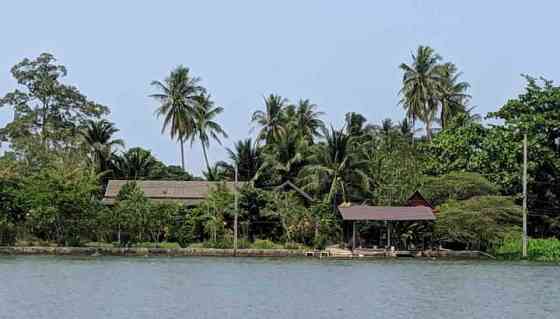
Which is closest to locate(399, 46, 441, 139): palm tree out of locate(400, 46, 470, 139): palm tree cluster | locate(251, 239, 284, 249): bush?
locate(400, 46, 470, 139): palm tree cluster

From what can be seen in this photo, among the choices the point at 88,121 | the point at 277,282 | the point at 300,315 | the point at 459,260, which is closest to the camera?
the point at 300,315

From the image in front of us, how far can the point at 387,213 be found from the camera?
43375 mm

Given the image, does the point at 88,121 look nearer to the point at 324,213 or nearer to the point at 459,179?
the point at 324,213

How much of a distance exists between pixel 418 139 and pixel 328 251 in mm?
22015

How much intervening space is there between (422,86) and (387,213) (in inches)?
710

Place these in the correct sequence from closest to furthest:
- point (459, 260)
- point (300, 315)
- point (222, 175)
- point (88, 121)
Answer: point (300, 315) < point (459, 260) < point (222, 175) < point (88, 121)

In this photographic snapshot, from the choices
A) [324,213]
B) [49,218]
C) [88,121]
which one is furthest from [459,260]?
[88,121]

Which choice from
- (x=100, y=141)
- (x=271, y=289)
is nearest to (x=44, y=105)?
(x=100, y=141)

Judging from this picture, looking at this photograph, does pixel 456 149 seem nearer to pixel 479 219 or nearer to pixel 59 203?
pixel 479 219

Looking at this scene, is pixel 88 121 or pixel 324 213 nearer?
pixel 324 213

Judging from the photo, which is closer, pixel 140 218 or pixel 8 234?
pixel 140 218

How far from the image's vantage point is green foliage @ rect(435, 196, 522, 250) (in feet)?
141

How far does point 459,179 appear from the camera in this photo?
1752 inches

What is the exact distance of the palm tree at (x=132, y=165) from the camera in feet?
186
